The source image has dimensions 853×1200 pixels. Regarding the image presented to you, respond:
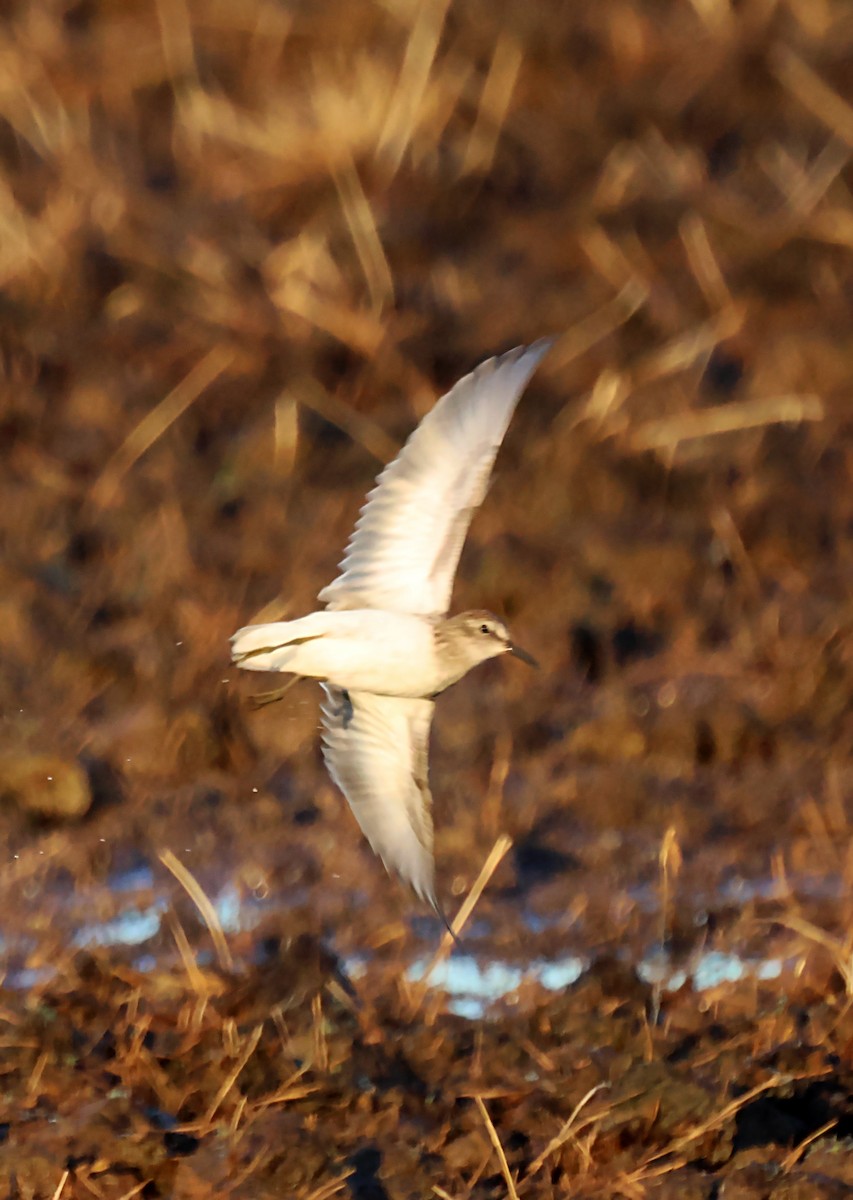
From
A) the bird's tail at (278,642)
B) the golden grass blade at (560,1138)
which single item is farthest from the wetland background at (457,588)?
the bird's tail at (278,642)

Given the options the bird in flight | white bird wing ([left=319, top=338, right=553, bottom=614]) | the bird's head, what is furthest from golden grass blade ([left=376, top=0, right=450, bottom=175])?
the bird's head

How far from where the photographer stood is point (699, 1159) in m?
4.69

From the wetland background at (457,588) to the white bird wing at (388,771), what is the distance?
542 millimetres

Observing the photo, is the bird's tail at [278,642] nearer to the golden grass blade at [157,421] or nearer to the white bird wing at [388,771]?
the white bird wing at [388,771]

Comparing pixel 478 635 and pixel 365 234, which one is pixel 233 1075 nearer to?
pixel 478 635

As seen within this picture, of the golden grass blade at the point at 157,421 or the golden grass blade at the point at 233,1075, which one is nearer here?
the golden grass blade at the point at 233,1075

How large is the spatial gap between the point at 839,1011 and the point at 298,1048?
135 cm

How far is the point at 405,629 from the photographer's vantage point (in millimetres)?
4750

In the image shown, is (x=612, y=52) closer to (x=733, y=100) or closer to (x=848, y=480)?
(x=733, y=100)

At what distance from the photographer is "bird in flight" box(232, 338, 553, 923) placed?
474 centimetres

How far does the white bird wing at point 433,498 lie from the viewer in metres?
4.73

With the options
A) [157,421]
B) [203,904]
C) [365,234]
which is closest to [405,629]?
[203,904]

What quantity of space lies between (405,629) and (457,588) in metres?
1.69

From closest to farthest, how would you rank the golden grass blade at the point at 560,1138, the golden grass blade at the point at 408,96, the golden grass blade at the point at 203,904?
the golden grass blade at the point at 560,1138 < the golden grass blade at the point at 203,904 < the golden grass blade at the point at 408,96
